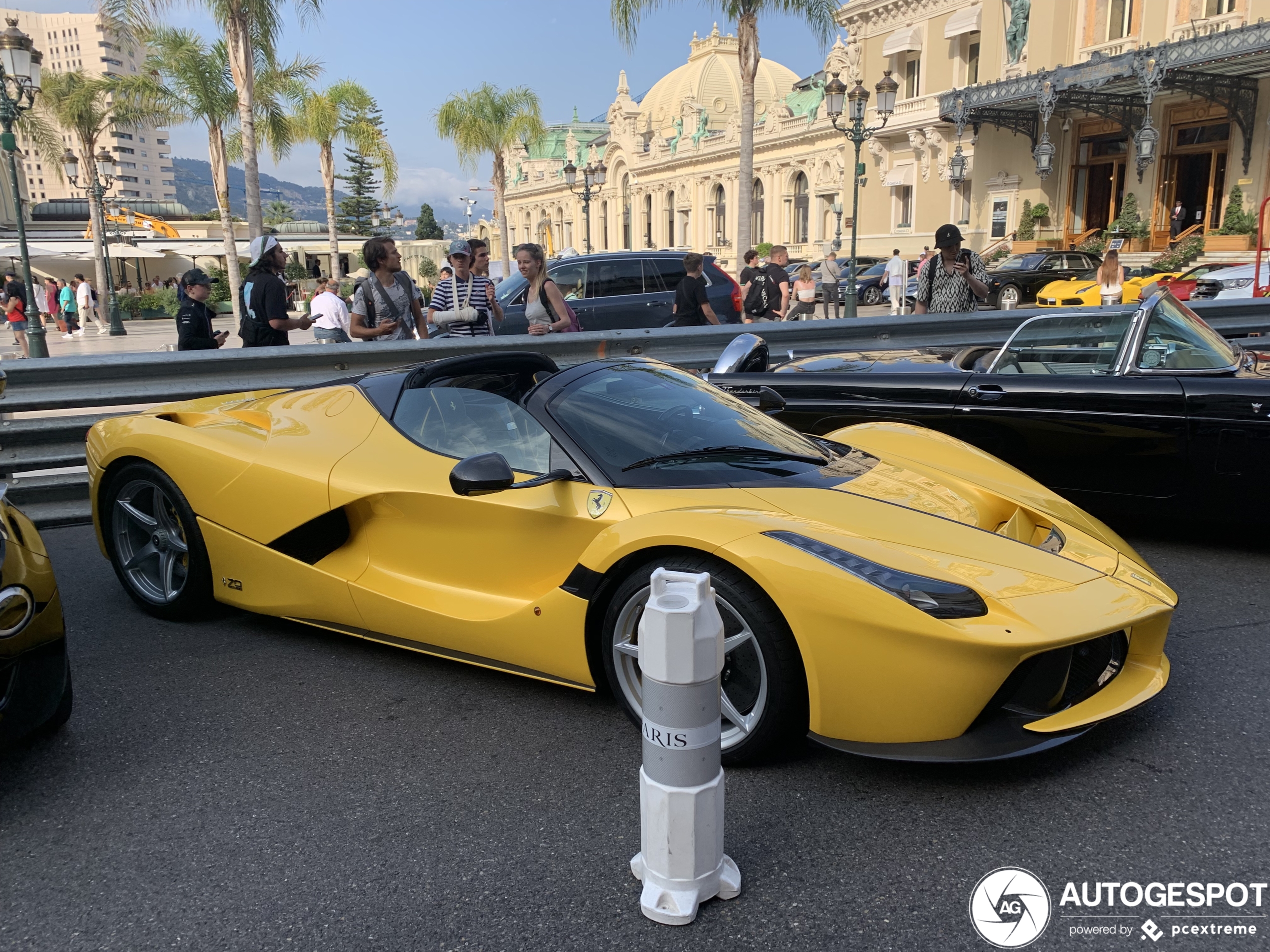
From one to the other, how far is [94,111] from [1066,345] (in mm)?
42047

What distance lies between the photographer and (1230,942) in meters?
2.05

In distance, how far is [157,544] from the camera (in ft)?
13.7

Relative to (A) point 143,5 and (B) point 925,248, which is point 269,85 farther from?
(B) point 925,248

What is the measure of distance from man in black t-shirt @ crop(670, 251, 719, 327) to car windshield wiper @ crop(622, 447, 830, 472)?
5833 millimetres

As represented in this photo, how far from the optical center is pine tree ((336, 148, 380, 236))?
8925 cm

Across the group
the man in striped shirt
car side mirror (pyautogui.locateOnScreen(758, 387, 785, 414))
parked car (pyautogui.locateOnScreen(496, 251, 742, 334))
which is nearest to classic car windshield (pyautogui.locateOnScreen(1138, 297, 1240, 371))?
car side mirror (pyautogui.locateOnScreen(758, 387, 785, 414))

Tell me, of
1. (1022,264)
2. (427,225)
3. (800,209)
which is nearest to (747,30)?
(1022,264)

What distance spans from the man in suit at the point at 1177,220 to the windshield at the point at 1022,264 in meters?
8.87

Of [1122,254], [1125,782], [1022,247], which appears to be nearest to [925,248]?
[1022,247]

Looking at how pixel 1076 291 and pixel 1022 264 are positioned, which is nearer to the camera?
pixel 1076 291

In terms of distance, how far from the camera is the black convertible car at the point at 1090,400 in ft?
15.0

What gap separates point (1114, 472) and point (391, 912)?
409 cm

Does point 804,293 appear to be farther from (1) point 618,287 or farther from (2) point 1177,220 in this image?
(2) point 1177,220

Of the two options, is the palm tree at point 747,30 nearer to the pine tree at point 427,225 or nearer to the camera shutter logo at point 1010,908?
the camera shutter logo at point 1010,908
